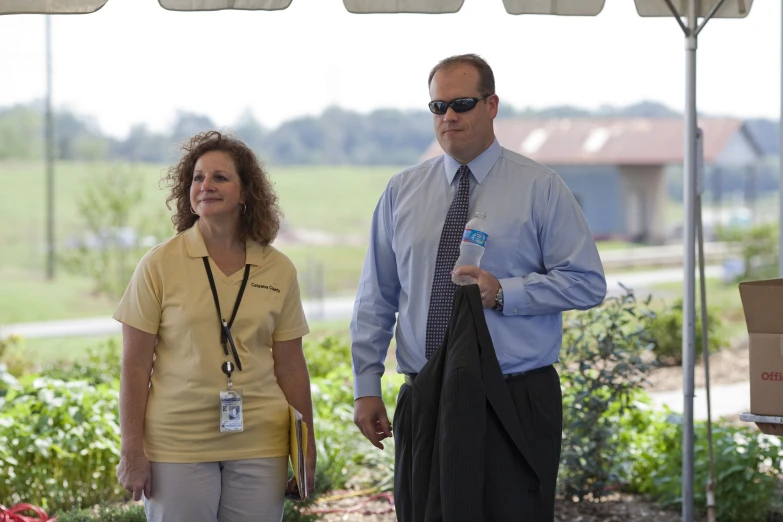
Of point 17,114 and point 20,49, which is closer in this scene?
point 20,49

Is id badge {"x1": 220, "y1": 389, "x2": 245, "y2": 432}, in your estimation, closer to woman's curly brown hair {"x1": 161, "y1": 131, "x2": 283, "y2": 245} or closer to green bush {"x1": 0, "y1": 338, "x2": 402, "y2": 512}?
woman's curly brown hair {"x1": 161, "y1": 131, "x2": 283, "y2": 245}

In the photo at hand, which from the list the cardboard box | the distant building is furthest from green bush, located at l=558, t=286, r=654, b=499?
the distant building

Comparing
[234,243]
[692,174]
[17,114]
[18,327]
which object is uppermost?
[17,114]

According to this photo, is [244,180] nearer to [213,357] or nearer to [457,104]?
[213,357]

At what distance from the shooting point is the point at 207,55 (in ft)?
118

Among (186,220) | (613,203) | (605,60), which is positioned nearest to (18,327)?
(186,220)

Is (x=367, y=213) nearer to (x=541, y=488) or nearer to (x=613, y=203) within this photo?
(x=613, y=203)

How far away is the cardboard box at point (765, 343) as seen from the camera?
2961 millimetres

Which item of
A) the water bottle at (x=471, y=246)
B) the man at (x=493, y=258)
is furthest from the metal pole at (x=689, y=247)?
the water bottle at (x=471, y=246)

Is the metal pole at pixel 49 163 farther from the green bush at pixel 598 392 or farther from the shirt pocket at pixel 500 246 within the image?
the shirt pocket at pixel 500 246

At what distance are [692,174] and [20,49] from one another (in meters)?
28.5

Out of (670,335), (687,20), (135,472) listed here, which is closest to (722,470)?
(687,20)

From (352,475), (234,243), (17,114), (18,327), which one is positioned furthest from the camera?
(17,114)

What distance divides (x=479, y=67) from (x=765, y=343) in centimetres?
128
